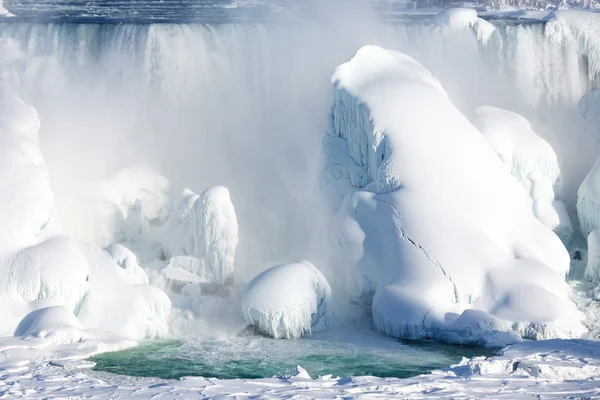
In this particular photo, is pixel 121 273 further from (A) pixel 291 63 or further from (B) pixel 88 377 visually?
(A) pixel 291 63

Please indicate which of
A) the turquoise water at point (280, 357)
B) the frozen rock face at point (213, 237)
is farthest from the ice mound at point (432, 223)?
the frozen rock face at point (213, 237)

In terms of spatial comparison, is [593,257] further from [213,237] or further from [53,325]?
[53,325]

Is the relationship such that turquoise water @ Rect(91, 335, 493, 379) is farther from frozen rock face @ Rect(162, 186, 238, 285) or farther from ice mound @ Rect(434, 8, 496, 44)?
ice mound @ Rect(434, 8, 496, 44)

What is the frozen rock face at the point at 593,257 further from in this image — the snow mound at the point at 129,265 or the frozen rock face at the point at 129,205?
the frozen rock face at the point at 129,205

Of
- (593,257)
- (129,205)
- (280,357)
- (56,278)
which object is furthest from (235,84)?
(280,357)

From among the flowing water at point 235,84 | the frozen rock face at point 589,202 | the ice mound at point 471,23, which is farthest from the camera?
the ice mound at point 471,23

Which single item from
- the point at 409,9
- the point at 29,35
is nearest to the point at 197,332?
the point at 29,35
